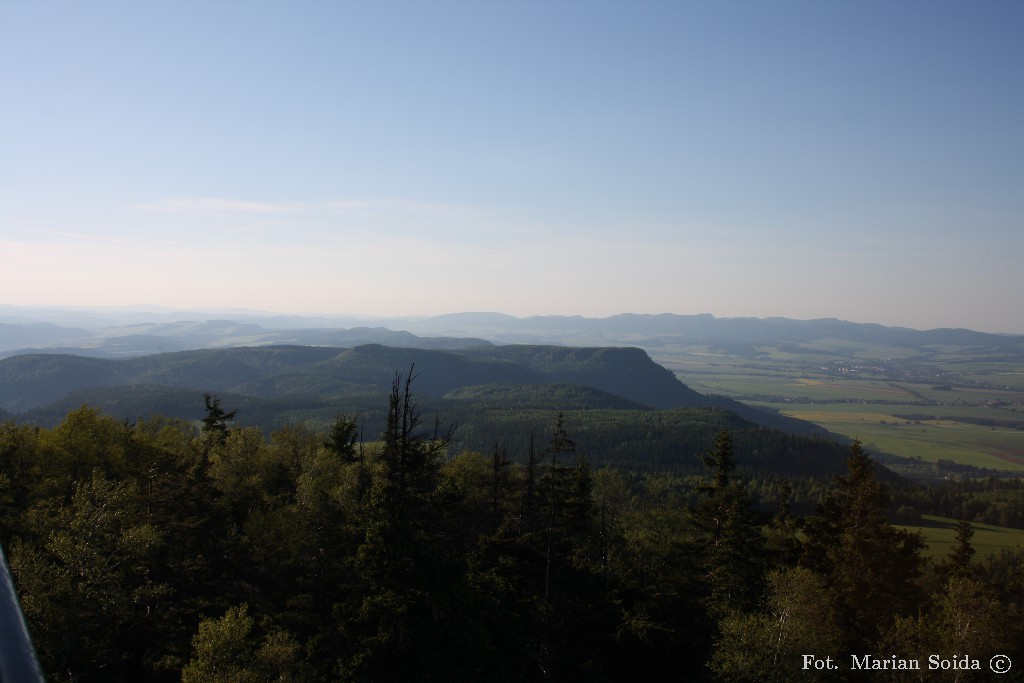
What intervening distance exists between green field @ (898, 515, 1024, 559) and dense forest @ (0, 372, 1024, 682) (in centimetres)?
7015

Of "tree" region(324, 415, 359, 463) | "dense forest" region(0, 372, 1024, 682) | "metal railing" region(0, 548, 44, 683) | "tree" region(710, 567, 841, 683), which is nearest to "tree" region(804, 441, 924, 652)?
"dense forest" region(0, 372, 1024, 682)

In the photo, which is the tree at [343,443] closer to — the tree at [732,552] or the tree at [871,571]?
the tree at [732,552]

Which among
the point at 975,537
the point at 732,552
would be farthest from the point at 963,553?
the point at 975,537

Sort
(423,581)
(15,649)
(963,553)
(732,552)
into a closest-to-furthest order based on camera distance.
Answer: (15,649) → (423,581) → (732,552) → (963,553)

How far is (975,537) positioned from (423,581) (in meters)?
131

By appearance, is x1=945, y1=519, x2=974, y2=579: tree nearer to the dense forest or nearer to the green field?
the dense forest

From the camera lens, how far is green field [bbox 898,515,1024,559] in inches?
4198

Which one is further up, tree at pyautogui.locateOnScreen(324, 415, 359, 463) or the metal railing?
the metal railing

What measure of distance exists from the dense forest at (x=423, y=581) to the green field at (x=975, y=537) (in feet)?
230

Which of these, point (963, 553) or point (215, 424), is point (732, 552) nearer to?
point (963, 553)

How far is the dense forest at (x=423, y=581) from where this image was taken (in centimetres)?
3328

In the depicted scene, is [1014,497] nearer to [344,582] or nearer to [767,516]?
[767,516]

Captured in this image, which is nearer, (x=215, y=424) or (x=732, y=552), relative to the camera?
(x=732, y=552)

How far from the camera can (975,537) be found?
118500 millimetres
